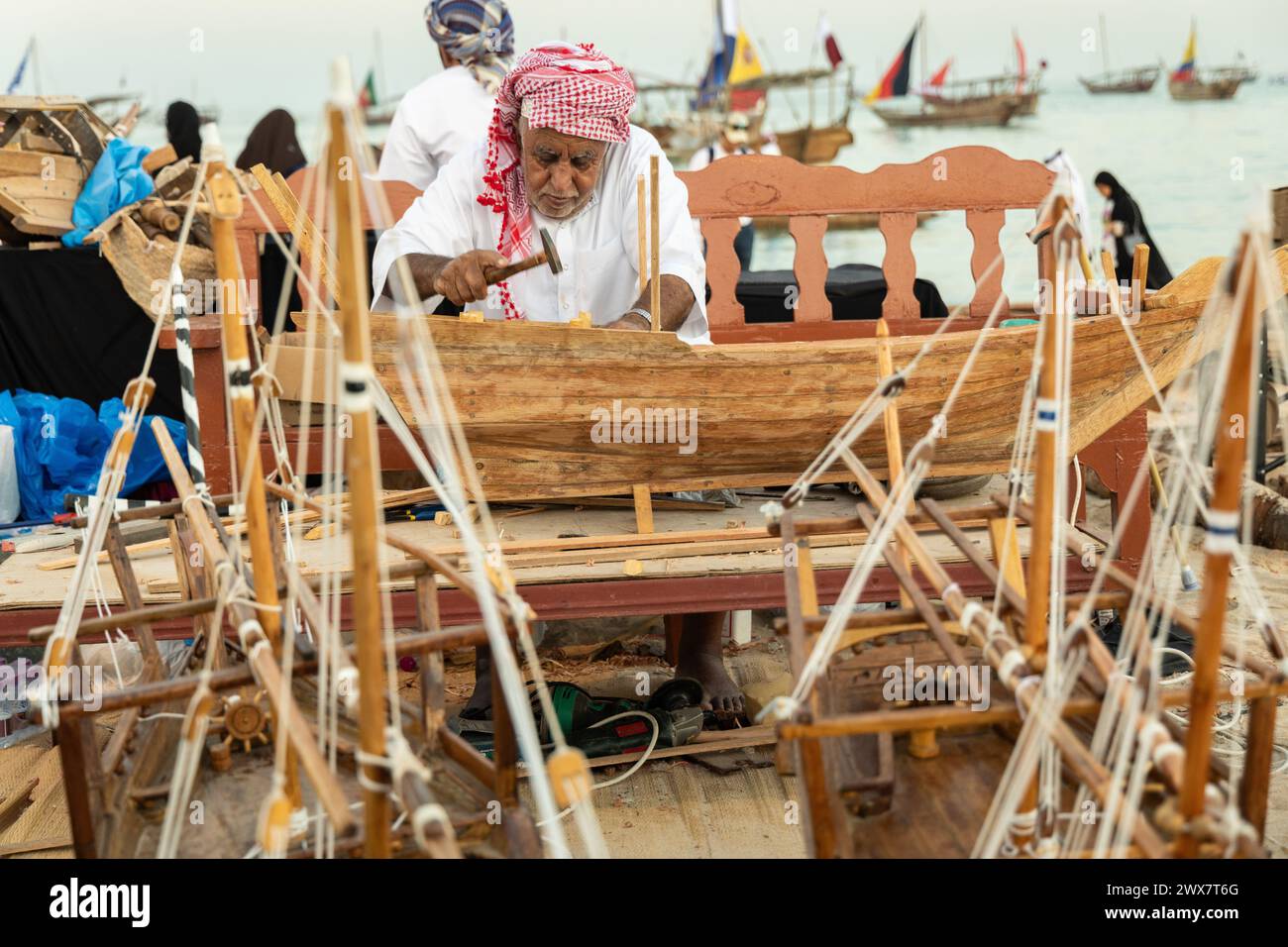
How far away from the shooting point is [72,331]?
5.37 m

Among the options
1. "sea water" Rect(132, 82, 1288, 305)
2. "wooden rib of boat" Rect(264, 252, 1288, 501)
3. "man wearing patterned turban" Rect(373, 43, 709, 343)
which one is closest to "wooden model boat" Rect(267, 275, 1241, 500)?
"wooden rib of boat" Rect(264, 252, 1288, 501)

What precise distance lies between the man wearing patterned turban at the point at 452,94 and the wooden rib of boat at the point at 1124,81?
3383cm

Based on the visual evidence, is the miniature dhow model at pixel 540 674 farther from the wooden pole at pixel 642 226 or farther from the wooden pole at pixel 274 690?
the wooden pole at pixel 642 226

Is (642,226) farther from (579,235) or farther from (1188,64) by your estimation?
(1188,64)

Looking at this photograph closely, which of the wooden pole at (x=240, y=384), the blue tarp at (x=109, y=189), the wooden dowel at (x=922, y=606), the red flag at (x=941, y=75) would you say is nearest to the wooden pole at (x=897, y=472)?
the wooden dowel at (x=922, y=606)

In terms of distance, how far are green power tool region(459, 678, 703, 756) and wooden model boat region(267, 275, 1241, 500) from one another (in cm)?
67

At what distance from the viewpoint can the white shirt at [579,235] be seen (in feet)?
12.4

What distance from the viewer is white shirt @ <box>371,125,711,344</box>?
12.4ft

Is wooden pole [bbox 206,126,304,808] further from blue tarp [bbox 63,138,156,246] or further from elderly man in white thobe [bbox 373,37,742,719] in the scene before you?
blue tarp [bbox 63,138,156,246]

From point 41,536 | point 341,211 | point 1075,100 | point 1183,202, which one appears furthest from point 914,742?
point 1075,100

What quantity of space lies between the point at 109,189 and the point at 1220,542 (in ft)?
16.8

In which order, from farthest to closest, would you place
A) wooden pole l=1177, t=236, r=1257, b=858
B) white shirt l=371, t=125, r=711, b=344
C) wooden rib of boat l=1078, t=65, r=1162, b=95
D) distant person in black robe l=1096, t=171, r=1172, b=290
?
wooden rib of boat l=1078, t=65, r=1162, b=95
distant person in black robe l=1096, t=171, r=1172, b=290
white shirt l=371, t=125, r=711, b=344
wooden pole l=1177, t=236, r=1257, b=858

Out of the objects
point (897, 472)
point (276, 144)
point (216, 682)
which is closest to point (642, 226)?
point (897, 472)

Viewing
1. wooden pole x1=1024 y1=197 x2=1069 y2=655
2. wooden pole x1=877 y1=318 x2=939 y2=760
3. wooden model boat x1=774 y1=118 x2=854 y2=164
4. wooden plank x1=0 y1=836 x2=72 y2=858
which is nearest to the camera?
wooden pole x1=1024 y1=197 x2=1069 y2=655
